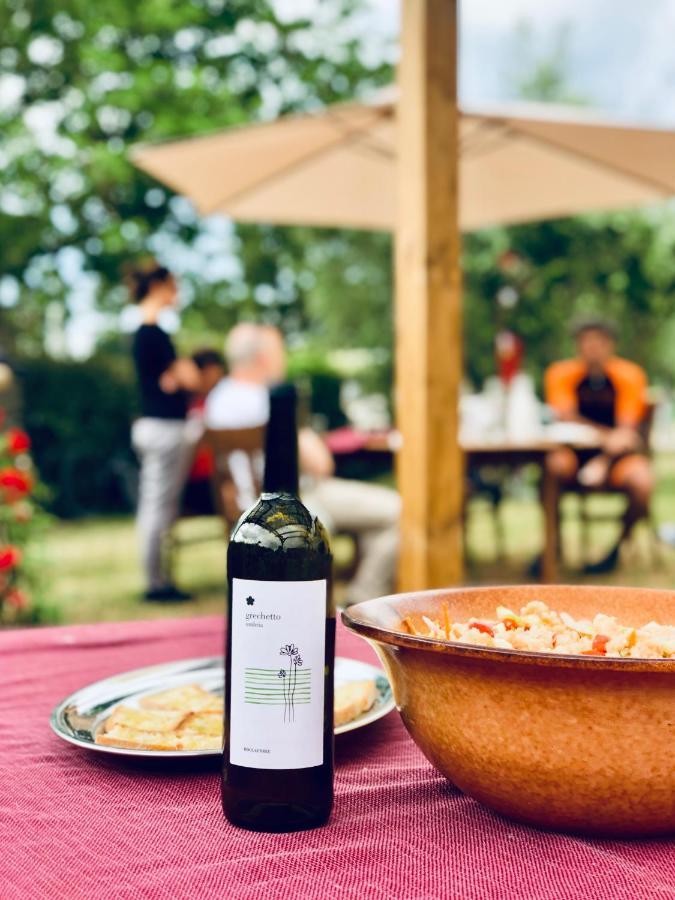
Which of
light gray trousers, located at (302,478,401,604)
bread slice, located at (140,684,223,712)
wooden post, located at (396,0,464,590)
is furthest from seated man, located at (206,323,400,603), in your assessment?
bread slice, located at (140,684,223,712)

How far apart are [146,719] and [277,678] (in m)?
0.25

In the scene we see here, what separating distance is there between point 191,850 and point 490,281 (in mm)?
13268

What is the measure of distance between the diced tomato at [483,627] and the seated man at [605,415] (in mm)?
5291

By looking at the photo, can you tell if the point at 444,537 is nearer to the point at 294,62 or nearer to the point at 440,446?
the point at 440,446

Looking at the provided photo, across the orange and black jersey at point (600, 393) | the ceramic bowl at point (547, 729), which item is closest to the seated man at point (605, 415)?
the orange and black jersey at point (600, 393)

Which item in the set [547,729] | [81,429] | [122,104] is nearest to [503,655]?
[547,729]

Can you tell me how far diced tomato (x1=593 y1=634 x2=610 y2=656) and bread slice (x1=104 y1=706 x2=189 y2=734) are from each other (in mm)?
387

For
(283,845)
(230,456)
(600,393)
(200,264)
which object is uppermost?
(200,264)

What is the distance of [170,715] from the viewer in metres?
0.93

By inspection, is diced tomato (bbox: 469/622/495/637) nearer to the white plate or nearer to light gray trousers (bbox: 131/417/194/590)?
the white plate

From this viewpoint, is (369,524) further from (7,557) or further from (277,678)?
(277,678)

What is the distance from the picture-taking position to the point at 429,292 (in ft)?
9.62

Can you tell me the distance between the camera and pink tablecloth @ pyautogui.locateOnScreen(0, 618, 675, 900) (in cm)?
65

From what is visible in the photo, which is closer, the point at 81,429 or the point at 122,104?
the point at 81,429
